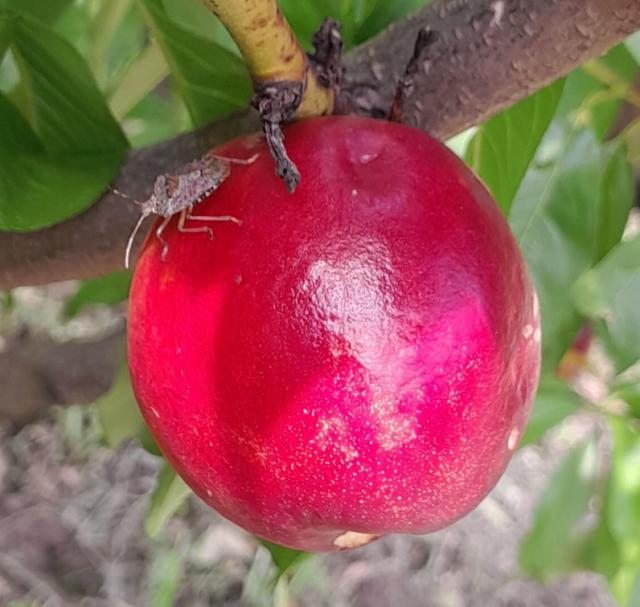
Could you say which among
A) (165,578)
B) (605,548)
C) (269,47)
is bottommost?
(165,578)

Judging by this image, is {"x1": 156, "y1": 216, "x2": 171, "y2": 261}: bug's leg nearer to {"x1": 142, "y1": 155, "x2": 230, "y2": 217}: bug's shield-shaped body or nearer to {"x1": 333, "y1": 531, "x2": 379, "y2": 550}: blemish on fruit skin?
{"x1": 142, "y1": 155, "x2": 230, "y2": 217}: bug's shield-shaped body

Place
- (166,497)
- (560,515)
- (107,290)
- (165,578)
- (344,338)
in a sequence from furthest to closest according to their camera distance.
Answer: (165,578)
(560,515)
(107,290)
(166,497)
(344,338)

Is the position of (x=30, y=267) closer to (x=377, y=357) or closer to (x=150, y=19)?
(x=150, y=19)

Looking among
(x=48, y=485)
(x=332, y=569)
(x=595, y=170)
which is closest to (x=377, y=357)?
(x=595, y=170)

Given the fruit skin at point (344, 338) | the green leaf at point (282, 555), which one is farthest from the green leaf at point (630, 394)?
the fruit skin at point (344, 338)

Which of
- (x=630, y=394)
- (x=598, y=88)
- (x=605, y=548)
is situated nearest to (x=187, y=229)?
(x=598, y=88)

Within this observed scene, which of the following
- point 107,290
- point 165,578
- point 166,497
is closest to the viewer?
point 166,497

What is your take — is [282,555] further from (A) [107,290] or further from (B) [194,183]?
(A) [107,290]
